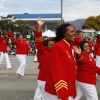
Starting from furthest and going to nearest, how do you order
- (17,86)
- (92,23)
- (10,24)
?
(92,23)
(10,24)
(17,86)

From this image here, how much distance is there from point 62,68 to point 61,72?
0.17 feet

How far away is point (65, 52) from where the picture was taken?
3.96 m

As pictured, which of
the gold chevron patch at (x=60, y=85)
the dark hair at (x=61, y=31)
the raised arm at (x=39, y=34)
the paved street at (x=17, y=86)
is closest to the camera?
the gold chevron patch at (x=60, y=85)

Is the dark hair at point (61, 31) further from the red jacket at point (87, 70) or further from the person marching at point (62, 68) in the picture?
the red jacket at point (87, 70)

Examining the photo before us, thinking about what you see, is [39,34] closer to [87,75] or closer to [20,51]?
[87,75]

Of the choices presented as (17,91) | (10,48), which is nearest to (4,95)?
(17,91)

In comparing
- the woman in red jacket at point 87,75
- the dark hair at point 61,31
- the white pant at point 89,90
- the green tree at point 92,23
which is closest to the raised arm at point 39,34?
the dark hair at point 61,31

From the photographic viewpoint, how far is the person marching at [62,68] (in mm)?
3868

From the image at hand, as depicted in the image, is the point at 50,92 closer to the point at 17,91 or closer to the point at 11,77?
the point at 17,91

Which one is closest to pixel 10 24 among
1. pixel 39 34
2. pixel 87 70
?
pixel 87 70

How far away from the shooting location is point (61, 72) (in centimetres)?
388

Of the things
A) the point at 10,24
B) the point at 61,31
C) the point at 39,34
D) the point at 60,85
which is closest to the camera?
the point at 60,85

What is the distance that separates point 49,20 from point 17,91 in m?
43.6

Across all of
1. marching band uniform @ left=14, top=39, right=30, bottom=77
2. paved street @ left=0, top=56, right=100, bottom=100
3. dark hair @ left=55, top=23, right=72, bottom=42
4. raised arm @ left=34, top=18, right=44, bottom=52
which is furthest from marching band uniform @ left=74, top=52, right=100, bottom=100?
marching band uniform @ left=14, top=39, right=30, bottom=77
